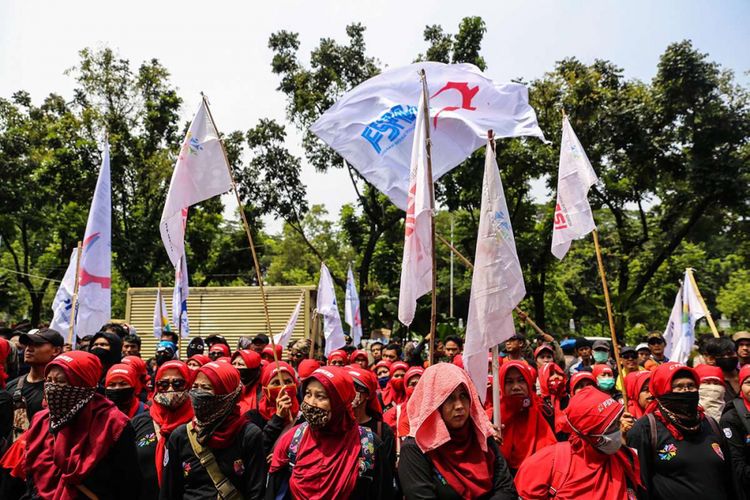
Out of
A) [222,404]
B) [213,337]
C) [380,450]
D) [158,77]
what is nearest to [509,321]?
[380,450]

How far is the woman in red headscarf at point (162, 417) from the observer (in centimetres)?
438

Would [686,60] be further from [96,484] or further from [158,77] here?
[96,484]

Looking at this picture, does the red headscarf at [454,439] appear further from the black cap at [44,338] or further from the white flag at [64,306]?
the white flag at [64,306]

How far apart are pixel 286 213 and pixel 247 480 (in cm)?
1927

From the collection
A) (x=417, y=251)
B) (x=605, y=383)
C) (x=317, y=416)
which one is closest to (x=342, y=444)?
(x=317, y=416)

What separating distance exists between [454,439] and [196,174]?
495 centimetres

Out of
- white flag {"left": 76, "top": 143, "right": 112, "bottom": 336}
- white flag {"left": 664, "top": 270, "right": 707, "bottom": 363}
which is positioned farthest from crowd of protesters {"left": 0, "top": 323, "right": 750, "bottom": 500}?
white flag {"left": 664, "top": 270, "right": 707, "bottom": 363}

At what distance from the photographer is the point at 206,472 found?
3.73 metres

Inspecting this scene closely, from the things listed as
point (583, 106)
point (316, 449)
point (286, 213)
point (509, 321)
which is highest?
point (583, 106)

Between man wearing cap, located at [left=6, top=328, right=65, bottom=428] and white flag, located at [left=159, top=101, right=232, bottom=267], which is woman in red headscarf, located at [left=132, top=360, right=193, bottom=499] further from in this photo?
white flag, located at [left=159, top=101, right=232, bottom=267]

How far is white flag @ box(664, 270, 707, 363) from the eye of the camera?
9.45 metres

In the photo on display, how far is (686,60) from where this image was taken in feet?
60.2

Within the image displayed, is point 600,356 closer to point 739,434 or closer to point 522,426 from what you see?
point 522,426

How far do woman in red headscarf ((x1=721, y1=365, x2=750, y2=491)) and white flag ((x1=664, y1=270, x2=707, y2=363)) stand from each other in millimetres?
4846
